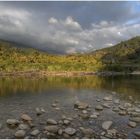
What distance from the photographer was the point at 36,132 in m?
18.8

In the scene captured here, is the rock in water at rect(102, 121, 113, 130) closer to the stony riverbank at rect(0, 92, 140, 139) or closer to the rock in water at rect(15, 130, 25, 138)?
the stony riverbank at rect(0, 92, 140, 139)

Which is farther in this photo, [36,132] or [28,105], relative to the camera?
[28,105]

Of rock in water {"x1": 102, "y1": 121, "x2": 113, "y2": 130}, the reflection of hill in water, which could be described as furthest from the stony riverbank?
the reflection of hill in water

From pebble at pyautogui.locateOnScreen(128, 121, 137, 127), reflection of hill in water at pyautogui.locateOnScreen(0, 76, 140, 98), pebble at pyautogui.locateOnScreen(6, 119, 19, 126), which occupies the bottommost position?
pebble at pyautogui.locateOnScreen(128, 121, 137, 127)

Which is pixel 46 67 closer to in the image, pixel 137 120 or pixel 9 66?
pixel 9 66

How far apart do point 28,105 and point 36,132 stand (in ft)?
38.6

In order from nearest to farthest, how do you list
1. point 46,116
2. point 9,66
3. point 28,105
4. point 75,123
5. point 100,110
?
point 75,123
point 46,116
point 100,110
point 28,105
point 9,66

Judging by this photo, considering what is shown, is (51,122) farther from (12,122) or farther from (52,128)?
(12,122)

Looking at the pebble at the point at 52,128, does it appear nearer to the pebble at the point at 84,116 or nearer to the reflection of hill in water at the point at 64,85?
the pebble at the point at 84,116

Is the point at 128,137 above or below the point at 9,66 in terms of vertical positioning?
below

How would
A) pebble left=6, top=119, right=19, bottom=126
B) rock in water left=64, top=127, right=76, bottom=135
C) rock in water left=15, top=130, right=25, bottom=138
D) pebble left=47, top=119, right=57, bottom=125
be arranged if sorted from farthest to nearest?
pebble left=47, top=119, right=57, bottom=125 < pebble left=6, top=119, right=19, bottom=126 < rock in water left=64, top=127, right=76, bottom=135 < rock in water left=15, top=130, right=25, bottom=138

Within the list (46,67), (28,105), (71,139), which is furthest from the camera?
(46,67)

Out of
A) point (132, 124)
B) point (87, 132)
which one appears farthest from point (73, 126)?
point (132, 124)

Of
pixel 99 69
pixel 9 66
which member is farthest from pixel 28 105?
pixel 99 69
